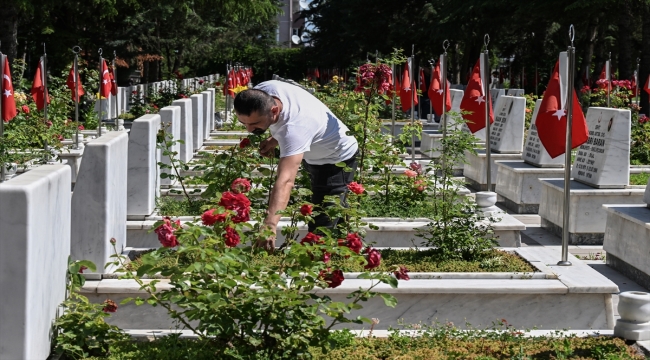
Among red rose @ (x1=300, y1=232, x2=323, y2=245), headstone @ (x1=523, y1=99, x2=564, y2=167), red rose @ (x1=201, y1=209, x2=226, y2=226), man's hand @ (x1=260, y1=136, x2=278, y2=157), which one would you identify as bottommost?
headstone @ (x1=523, y1=99, x2=564, y2=167)

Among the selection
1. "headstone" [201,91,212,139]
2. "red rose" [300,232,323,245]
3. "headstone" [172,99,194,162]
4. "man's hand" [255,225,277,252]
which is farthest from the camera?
"headstone" [201,91,212,139]

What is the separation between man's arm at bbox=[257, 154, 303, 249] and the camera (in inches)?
233

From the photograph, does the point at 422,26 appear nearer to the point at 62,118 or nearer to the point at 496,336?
the point at 62,118

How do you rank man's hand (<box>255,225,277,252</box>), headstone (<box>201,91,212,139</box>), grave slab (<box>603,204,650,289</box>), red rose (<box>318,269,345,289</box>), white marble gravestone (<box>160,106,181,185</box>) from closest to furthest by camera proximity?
red rose (<box>318,269,345,289</box>) < man's hand (<box>255,225,277,252</box>) < grave slab (<box>603,204,650,289</box>) < white marble gravestone (<box>160,106,181,185</box>) < headstone (<box>201,91,212,139</box>)

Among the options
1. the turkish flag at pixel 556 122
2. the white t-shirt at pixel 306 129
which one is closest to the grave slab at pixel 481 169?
the turkish flag at pixel 556 122

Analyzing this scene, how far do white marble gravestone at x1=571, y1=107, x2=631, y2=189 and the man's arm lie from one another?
6.46 m

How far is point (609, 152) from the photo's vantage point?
474 inches

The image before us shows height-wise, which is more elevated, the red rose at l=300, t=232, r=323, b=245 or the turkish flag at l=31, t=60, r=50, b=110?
the turkish flag at l=31, t=60, r=50, b=110

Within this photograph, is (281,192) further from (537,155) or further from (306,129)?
(537,155)

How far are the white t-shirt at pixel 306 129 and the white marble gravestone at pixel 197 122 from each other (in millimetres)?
9900

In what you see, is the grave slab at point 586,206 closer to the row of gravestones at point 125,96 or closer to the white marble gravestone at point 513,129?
the white marble gravestone at point 513,129

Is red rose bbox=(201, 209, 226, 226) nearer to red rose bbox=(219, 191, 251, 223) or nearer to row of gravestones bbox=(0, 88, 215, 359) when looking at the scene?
red rose bbox=(219, 191, 251, 223)

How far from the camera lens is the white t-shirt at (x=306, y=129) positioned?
→ 21.9ft

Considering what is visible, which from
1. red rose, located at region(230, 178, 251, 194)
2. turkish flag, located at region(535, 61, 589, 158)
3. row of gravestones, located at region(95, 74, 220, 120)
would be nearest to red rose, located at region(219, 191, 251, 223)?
red rose, located at region(230, 178, 251, 194)
